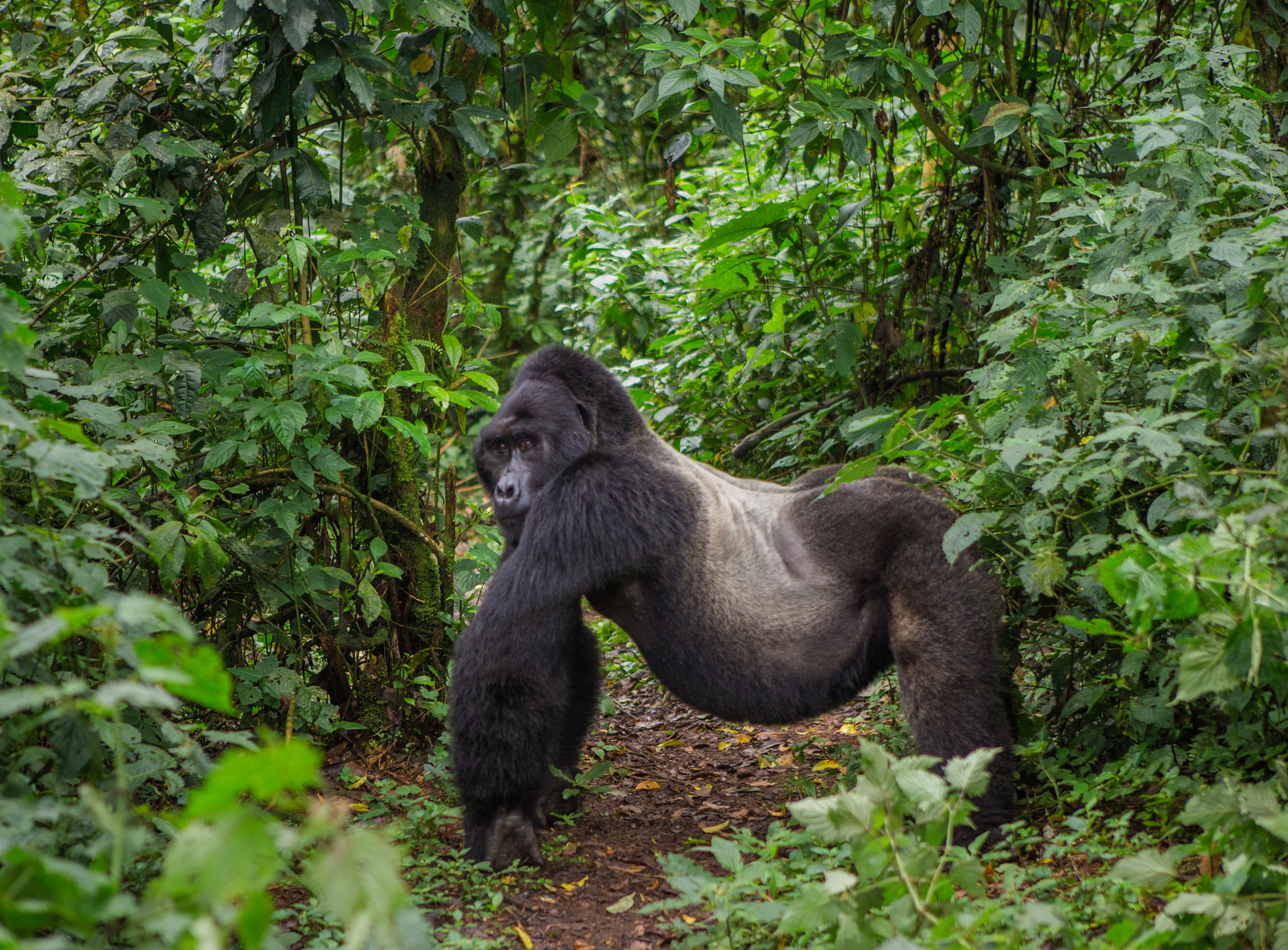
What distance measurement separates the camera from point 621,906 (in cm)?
307

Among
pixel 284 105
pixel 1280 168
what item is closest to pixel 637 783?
pixel 284 105

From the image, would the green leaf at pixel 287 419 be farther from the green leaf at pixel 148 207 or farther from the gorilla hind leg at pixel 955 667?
the gorilla hind leg at pixel 955 667

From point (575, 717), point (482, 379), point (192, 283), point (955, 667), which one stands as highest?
point (192, 283)

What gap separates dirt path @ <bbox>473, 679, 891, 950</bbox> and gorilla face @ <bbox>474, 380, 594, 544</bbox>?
3.64 ft

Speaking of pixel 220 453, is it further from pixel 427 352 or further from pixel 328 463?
pixel 427 352

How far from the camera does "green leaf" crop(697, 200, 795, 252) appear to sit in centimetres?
475

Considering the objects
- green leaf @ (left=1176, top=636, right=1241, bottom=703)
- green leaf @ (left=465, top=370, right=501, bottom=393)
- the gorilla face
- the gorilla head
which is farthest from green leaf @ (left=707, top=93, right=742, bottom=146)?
green leaf @ (left=1176, top=636, right=1241, bottom=703)

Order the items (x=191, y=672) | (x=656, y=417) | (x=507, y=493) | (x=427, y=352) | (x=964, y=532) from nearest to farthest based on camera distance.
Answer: (x=191, y=672) → (x=964, y=532) → (x=507, y=493) → (x=427, y=352) → (x=656, y=417)

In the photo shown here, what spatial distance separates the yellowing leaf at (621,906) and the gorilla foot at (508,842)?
34 centimetres

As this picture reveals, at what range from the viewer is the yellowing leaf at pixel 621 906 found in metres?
3.06

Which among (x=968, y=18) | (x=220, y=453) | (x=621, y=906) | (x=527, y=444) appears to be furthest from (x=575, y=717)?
(x=968, y=18)

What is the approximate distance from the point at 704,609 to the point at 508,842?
0.96 meters

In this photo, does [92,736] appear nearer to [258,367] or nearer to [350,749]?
[258,367]

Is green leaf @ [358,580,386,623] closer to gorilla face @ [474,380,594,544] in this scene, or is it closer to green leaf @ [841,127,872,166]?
gorilla face @ [474,380,594,544]
